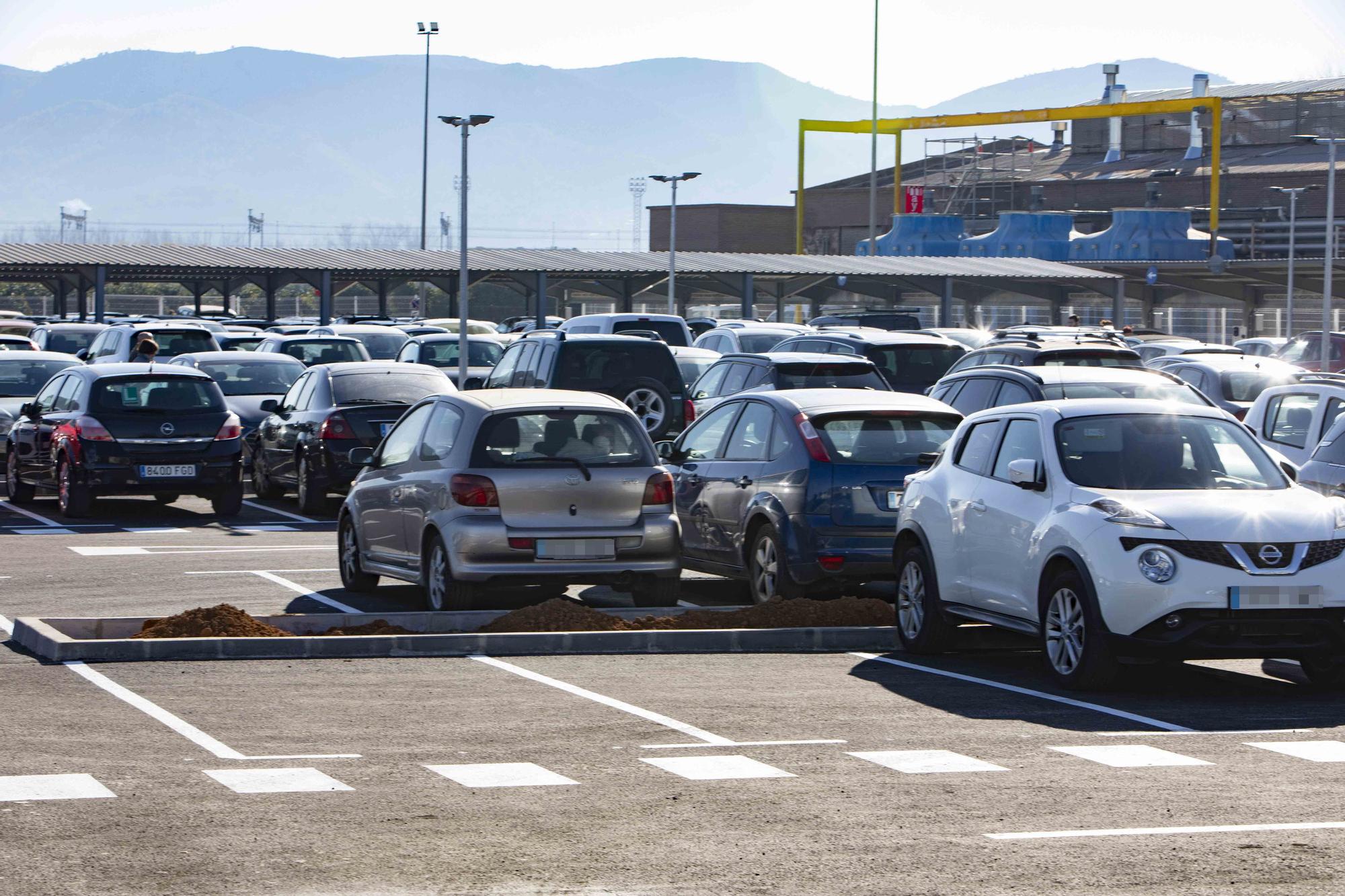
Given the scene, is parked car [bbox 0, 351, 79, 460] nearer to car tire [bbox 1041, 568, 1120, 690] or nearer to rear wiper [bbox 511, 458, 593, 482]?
rear wiper [bbox 511, 458, 593, 482]

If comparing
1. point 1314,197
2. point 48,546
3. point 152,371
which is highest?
point 1314,197

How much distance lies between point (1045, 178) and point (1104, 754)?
91868 millimetres

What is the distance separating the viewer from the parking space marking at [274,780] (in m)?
7.93

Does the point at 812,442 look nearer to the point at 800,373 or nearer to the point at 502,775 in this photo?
the point at 502,775

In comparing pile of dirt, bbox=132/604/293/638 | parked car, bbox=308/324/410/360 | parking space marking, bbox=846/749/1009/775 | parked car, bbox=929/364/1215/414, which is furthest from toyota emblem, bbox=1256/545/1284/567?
parked car, bbox=308/324/410/360

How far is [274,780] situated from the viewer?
8109 millimetres

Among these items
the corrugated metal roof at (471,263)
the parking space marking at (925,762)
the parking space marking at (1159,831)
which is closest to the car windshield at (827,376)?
the parking space marking at (925,762)

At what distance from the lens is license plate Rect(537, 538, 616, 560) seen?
43.5ft

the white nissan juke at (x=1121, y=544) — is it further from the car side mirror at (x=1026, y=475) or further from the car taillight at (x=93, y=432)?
the car taillight at (x=93, y=432)

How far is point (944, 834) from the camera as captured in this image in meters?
7.24

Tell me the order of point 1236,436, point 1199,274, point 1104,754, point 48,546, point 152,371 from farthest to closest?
point 1199,274 → point 152,371 → point 48,546 → point 1236,436 → point 1104,754

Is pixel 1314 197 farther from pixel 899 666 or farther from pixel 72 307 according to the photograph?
pixel 899 666

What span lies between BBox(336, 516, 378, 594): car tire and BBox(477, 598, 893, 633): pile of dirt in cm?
240

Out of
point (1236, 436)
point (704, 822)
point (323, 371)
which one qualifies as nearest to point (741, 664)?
point (1236, 436)
